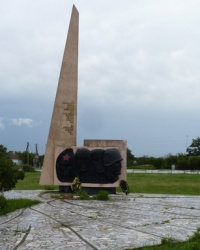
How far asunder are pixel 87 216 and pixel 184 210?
3.33 meters

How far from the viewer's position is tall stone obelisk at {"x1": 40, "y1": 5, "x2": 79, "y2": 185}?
54.4ft

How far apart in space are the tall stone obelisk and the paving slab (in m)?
4.40

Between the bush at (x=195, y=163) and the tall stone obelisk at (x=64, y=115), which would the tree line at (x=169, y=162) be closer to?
the bush at (x=195, y=163)

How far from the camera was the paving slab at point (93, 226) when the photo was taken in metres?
6.73

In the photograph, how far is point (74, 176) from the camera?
52.8 feet

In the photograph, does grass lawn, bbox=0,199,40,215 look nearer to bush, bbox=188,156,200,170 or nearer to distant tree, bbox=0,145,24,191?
distant tree, bbox=0,145,24,191

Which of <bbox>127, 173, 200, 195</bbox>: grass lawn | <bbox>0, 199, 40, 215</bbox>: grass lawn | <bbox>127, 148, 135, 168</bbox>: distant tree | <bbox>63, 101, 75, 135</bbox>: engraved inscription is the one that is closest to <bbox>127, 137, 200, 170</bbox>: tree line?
<bbox>127, 148, 135, 168</bbox>: distant tree

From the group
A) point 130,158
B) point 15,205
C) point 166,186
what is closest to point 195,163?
point 130,158

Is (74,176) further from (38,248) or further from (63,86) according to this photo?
(38,248)

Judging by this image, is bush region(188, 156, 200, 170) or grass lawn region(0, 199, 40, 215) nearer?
grass lawn region(0, 199, 40, 215)

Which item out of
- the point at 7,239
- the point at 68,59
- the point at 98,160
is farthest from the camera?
the point at 68,59

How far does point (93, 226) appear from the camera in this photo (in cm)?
838

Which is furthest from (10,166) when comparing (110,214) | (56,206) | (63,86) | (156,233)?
(63,86)

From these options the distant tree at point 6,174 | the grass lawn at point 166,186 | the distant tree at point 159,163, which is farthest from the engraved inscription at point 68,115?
the distant tree at point 159,163
